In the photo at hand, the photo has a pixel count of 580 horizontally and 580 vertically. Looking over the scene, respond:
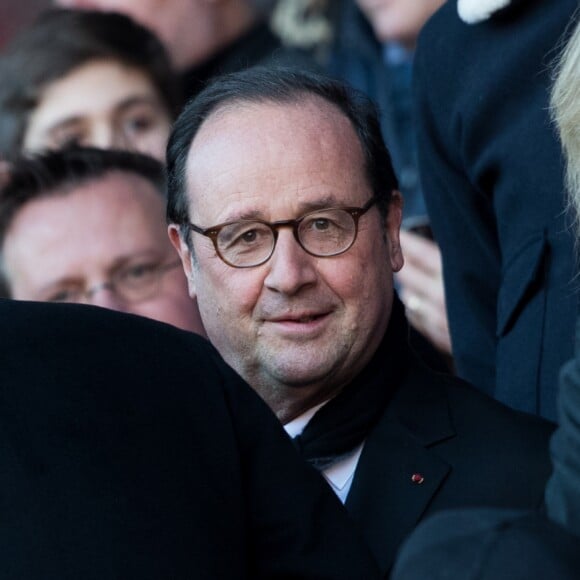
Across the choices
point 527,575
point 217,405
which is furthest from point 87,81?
point 527,575

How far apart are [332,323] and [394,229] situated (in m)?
0.27

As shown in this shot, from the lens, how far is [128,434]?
6.26ft

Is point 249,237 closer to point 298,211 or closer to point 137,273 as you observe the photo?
point 298,211

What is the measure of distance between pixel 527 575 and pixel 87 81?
3.22 meters

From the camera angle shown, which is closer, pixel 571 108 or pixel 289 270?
pixel 571 108

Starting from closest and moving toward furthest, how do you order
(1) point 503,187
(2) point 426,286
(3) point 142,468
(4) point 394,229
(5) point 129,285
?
1. (3) point 142,468
2. (4) point 394,229
3. (1) point 503,187
4. (5) point 129,285
5. (2) point 426,286

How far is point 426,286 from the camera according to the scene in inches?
151

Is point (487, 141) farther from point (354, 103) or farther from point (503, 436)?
point (503, 436)

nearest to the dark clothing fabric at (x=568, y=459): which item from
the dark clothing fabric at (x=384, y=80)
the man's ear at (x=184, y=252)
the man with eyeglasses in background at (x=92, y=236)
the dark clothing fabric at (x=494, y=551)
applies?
the dark clothing fabric at (x=494, y=551)

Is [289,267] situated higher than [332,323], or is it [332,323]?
[289,267]

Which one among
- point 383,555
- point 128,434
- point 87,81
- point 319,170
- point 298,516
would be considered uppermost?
point 87,81

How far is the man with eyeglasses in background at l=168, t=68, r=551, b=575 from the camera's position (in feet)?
8.78

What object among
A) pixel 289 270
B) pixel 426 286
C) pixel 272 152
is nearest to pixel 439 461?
pixel 289 270

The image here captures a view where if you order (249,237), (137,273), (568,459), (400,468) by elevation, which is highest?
(249,237)
